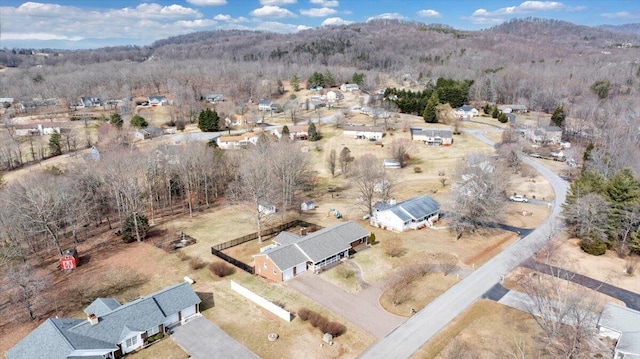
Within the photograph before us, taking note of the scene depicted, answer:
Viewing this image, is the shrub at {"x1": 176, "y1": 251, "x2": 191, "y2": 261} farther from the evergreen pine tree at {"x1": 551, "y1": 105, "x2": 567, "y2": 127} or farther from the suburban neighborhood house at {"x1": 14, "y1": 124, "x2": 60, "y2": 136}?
the evergreen pine tree at {"x1": 551, "y1": 105, "x2": 567, "y2": 127}

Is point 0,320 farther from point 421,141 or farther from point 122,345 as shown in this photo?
point 421,141

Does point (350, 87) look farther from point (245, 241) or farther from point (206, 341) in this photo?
point (206, 341)

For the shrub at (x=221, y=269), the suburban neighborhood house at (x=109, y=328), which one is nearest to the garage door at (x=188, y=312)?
the suburban neighborhood house at (x=109, y=328)

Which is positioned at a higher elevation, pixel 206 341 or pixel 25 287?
pixel 25 287

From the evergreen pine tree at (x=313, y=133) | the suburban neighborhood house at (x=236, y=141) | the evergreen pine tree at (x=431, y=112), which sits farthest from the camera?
the evergreen pine tree at (x=431, y=112)

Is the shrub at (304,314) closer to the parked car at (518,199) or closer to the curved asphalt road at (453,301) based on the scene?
the curved asphalt road at (453,301)

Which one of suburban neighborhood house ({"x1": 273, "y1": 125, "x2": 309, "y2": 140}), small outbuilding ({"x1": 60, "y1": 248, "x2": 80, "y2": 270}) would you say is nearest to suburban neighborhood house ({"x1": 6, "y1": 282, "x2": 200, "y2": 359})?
small outbuilding ({"x1": 60, "y1": 248, "x2": 80, "y2": 270})

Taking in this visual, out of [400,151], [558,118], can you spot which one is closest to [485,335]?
[400,151]
